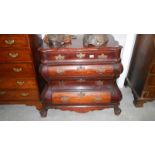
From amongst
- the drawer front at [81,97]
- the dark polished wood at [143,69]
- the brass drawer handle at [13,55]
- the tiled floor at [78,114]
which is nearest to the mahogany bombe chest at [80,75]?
the drawer front at [81,97]

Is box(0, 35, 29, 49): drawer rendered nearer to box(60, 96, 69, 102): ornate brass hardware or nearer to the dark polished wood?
box(60, 96, 69, 102): ornate brass hardware

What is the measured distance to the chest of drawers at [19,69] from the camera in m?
1.82

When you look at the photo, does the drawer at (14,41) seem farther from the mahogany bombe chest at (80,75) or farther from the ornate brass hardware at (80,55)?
the ornate brass hardware at (80,55)

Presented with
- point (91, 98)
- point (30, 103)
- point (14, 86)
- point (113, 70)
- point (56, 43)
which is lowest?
point (30, 103)

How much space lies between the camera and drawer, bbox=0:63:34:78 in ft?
6.58

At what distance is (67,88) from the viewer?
7.25ft

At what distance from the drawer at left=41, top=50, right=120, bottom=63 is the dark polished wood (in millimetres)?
446

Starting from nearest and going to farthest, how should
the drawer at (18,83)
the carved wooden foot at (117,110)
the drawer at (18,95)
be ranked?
the drawer at (18,83), the drawer at (18,95), the carved wooden foot at (117,110)

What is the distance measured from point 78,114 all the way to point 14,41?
130cm

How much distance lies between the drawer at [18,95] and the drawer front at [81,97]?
28 cm

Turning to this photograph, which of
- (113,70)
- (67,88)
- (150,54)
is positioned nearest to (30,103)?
(67,88)

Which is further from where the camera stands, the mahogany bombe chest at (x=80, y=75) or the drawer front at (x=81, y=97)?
the drawer front at (x=81, y=97)
